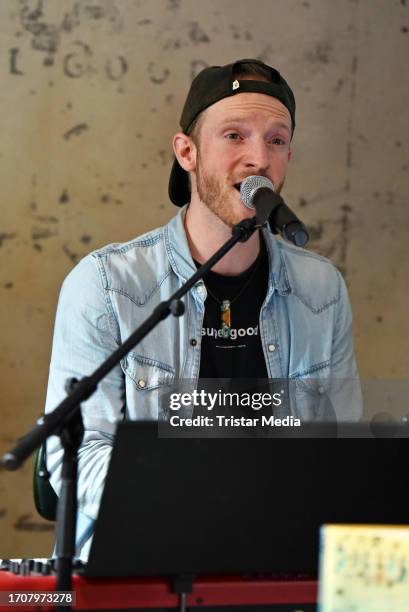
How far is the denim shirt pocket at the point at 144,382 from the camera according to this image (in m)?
2.17

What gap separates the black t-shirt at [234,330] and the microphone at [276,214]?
56cm

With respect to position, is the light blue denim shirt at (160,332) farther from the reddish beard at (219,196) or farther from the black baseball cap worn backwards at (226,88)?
the black baseball cap worn backwards at (226,88)

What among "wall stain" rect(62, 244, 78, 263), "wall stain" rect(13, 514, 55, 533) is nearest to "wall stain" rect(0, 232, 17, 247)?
"wall stain" rect(62, 244, 78, 263)

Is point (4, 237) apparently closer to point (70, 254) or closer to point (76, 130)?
point (70, 254)

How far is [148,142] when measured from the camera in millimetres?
3084

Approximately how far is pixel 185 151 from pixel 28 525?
1409mm

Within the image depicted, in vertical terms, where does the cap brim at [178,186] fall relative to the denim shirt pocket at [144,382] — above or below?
above

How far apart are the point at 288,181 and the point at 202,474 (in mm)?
2103

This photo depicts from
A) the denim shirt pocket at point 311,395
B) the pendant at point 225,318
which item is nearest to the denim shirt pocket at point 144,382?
the pendant at point 225,318

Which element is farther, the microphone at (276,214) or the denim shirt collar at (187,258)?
the denim shirt collar at (187,258)

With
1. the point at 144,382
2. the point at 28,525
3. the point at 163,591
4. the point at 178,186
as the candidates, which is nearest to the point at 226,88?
the point at 178,186

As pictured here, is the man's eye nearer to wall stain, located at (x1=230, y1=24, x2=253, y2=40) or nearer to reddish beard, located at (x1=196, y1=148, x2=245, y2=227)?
reddish beard, located at (x1=196, y1=148, x2=245, y2=227)

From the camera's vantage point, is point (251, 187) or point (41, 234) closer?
point (251, 187)

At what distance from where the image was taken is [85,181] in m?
3.05
